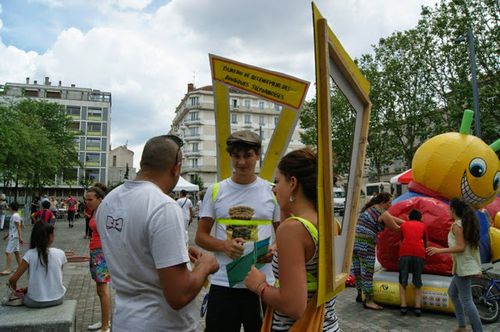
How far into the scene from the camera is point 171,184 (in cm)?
220

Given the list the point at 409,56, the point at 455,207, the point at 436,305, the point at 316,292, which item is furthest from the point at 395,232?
the point at 409,56

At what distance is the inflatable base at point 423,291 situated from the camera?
6321 mm

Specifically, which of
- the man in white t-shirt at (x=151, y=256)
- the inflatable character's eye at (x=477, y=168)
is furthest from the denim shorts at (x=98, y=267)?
the inflatable character's eye at (x=477, y=168)

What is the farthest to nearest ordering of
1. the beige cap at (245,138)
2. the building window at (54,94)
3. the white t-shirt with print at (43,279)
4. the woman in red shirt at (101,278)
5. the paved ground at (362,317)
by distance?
the building window at (54,94) < the paved ground at (362,317) < the woman in red shirt at (101,278) < the white t-shirt with print at (43,279) < the beige cap at (245,138)

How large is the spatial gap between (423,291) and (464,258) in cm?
164

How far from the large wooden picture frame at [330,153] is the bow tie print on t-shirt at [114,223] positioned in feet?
3.06

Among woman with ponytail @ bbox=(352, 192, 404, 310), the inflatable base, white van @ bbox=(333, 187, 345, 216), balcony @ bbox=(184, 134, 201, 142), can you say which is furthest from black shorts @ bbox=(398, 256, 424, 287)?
balcony @ bbox=(184, 134, 201, 142)

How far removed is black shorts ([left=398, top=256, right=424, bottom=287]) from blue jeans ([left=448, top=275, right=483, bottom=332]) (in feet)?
3.58

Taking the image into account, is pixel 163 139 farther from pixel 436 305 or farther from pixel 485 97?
pixel 485 97

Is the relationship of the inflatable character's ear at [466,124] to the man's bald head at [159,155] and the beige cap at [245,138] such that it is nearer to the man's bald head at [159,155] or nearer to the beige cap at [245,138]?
the beige cap at [245,138]

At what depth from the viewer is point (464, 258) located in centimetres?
505

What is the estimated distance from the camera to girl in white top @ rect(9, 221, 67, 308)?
187 inches

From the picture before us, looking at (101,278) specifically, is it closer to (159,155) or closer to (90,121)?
(159,155)

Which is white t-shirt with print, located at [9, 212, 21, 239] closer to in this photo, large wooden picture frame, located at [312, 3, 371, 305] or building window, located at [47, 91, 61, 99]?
large wooden picture frame, located at [312, 3, 371, 305]
